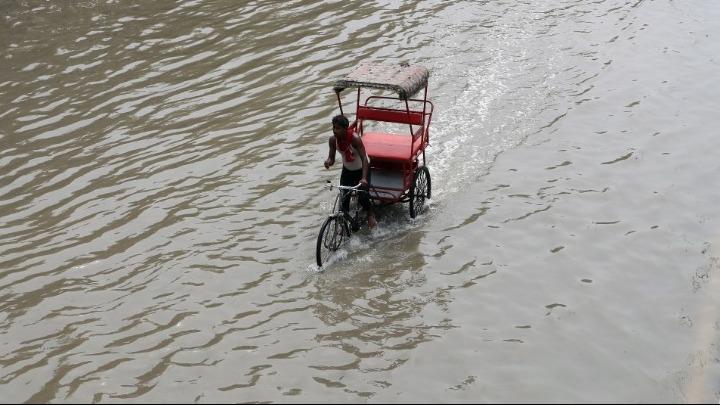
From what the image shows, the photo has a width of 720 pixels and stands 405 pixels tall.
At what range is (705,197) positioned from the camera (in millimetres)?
11398

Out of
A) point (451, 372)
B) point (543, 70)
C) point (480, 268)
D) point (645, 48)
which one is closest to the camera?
point (451, 372)

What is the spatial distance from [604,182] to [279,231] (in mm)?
5124

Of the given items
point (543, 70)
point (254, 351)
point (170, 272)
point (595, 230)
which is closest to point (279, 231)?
point (170, 272)

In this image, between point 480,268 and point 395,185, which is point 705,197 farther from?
point 395,185

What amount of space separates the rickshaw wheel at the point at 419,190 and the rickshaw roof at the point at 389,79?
1.19 m

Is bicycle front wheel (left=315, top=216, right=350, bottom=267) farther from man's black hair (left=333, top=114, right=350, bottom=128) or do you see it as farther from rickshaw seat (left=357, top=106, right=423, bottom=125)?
rickshaw seat (left=357, top=106, right=423, bottom=125)

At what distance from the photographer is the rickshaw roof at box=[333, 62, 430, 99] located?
10.4m

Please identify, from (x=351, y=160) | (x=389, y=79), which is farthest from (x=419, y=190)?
(x=389, y=79)

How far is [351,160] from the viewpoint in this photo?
10.4m

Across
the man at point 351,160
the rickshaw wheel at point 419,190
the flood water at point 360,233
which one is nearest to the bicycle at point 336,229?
the man at point 351,160

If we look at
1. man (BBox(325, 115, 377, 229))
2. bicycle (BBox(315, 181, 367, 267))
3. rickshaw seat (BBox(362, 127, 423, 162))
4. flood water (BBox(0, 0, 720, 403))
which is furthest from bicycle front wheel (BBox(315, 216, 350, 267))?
rickshaw seat (BBox(362, 127, 423, 162))

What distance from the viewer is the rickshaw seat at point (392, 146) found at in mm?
10992

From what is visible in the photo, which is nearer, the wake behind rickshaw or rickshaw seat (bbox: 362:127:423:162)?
the wake behind rickshaw

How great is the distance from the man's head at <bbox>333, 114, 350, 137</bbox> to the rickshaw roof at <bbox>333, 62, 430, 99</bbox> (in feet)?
2.56
